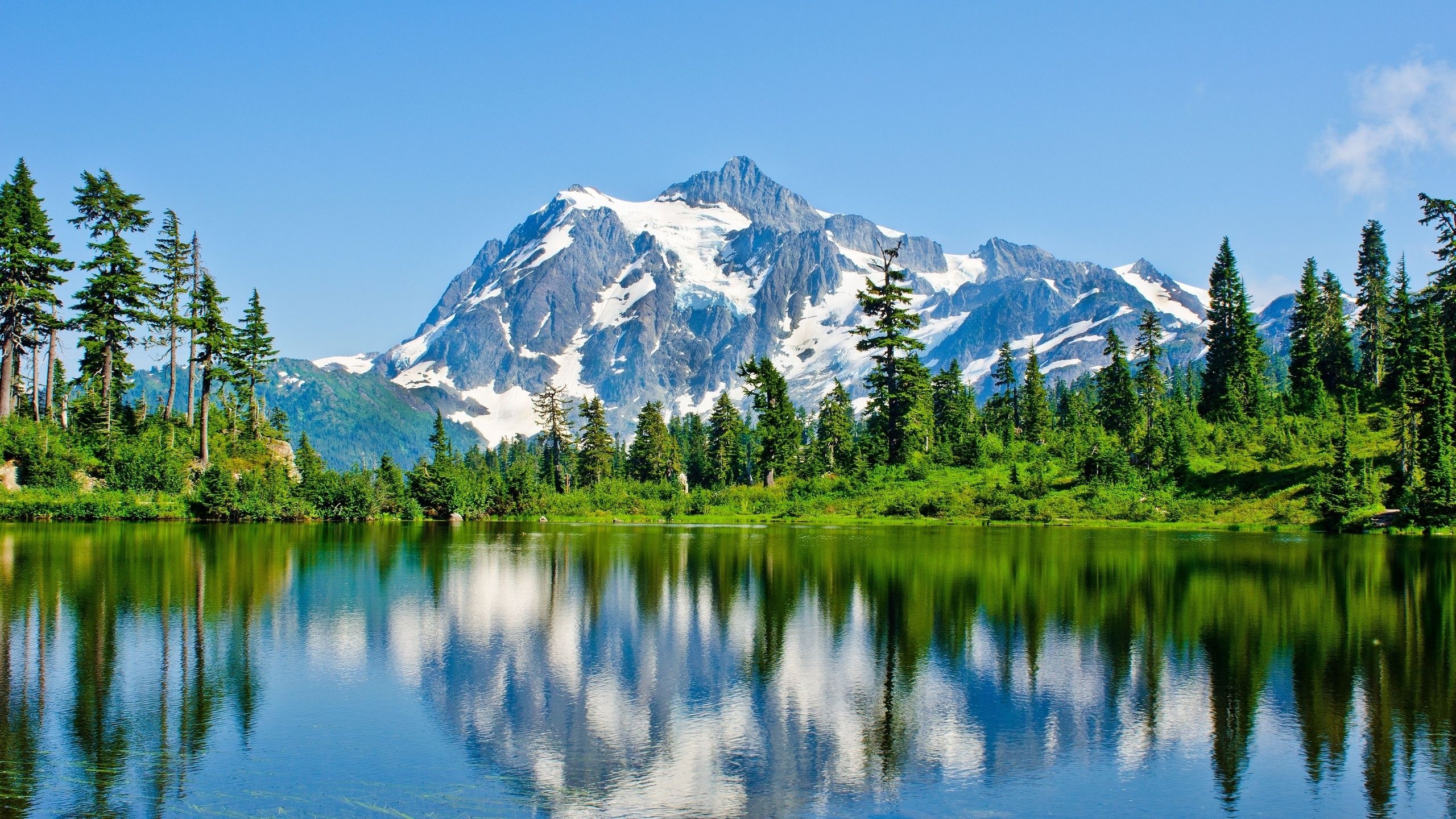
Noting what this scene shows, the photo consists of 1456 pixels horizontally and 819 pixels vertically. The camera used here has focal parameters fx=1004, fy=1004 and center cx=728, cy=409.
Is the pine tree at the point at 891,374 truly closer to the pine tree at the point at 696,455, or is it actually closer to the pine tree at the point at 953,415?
the pine tree at the point at 953,415

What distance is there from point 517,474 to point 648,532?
31943mm

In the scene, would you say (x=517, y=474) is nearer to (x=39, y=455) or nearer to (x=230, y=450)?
(x=230, y=450)

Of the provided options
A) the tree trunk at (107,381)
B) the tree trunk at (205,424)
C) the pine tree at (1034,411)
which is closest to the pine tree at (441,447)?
the tree trunk at (205,424)

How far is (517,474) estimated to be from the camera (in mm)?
98562

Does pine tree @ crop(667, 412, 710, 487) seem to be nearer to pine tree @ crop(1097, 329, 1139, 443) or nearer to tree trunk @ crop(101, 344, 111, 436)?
pine tree @ crop(1097, 329, 1139, 443)

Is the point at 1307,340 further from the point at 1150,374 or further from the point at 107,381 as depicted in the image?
the point at 107,381

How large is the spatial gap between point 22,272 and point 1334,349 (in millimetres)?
110698

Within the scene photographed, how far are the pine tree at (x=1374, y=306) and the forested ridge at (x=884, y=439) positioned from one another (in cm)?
28

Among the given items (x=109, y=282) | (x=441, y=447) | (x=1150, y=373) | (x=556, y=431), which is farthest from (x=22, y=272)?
(x=1150, y=373)

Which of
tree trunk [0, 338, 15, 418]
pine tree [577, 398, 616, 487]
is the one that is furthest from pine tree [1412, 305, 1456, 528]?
tree trunk [0, 338, 15, 418]

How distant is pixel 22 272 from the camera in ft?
225

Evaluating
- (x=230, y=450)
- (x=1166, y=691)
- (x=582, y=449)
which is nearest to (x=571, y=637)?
(x=1166, y=691)

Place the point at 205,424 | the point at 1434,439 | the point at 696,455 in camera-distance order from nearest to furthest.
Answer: the point at 1434,439, the point at 205,424, the point at 696,455

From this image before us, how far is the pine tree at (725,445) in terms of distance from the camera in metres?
114
